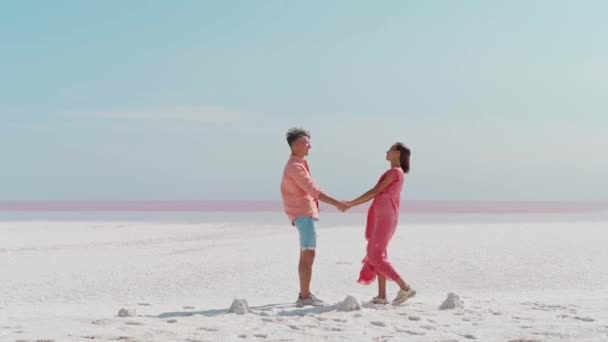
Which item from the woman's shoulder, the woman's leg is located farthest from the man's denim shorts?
the woman's shoulder

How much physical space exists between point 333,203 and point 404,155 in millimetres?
953

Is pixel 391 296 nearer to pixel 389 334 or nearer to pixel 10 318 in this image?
pixel 389 334

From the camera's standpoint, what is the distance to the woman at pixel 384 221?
691 centimetres

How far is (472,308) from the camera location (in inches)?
261

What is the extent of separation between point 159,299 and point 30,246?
7.56 metres

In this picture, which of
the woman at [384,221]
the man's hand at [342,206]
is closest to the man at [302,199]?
the man's hand at [342,206]

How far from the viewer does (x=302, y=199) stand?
6.83 meters

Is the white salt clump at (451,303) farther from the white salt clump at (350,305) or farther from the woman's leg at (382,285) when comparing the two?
the white salt clump at (350,305)

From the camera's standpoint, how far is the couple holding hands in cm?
682

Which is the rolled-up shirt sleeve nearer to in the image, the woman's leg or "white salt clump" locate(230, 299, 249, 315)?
the woman's leg

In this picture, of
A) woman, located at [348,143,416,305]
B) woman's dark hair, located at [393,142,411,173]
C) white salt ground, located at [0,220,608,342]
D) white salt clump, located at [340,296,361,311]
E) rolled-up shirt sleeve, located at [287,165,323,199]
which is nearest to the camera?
white salt ground, located at [0,220,608,342]

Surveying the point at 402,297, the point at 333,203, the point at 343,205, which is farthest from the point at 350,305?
the point at 343,205

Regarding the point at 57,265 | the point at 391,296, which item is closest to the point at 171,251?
the point at 57,265

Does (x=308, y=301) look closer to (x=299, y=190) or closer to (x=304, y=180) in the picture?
(x=299, y=190)
